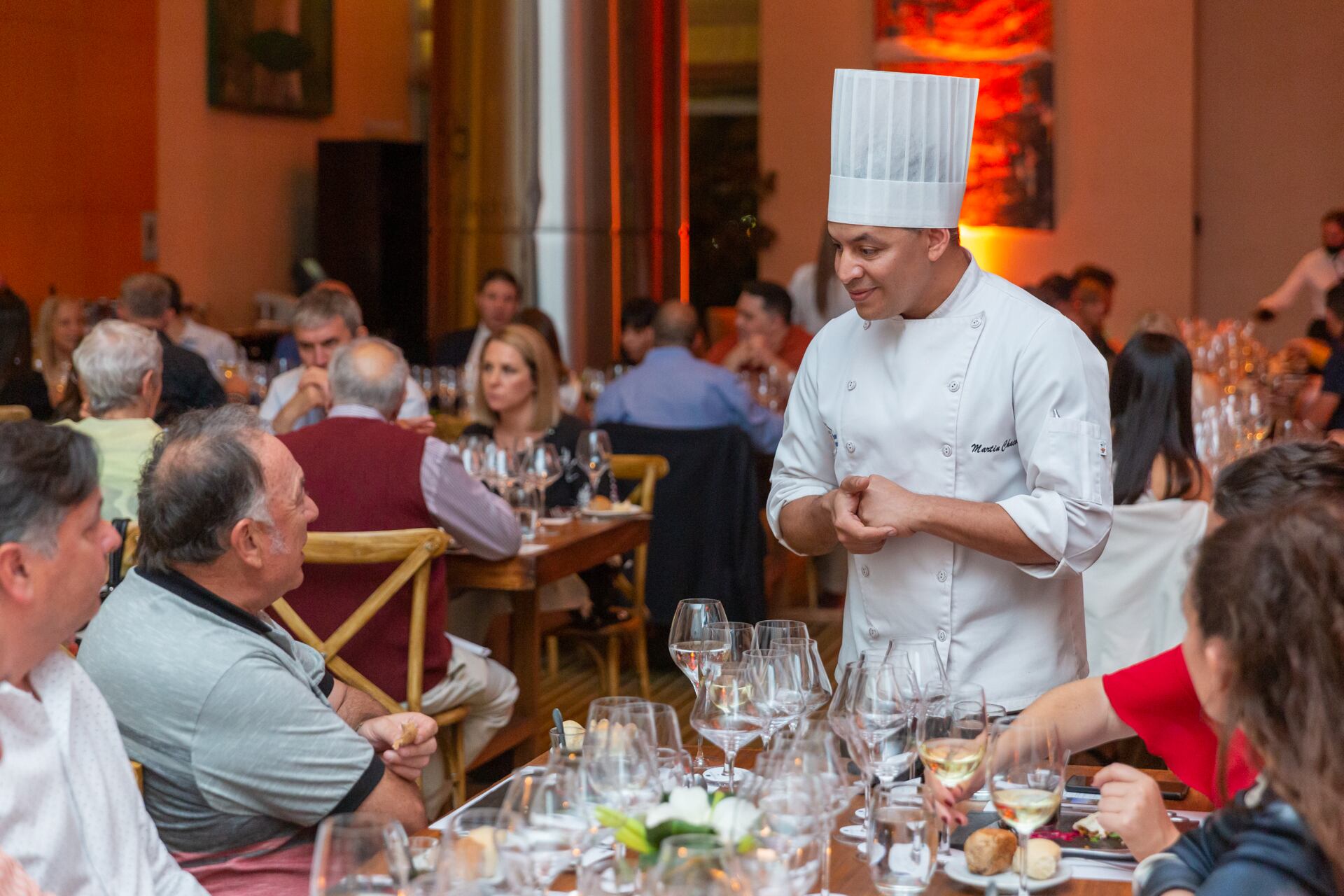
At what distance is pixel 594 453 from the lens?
480 centimetres

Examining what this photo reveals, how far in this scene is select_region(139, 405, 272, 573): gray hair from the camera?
201cm

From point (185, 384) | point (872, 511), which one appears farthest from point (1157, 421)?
point (185, 384)

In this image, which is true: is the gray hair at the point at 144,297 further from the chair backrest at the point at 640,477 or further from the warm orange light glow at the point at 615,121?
the warm orange light glow at the point at 615,121

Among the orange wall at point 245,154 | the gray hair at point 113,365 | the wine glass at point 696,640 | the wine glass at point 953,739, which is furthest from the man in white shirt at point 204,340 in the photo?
the wine glass at point 953,739

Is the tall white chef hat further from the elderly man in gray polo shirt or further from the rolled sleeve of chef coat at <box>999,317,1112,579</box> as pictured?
the elderly man in gray polo shirt

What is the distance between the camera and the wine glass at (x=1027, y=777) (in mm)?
1557

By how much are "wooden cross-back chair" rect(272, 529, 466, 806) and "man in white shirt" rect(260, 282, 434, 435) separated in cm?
133

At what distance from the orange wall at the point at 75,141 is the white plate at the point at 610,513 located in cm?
A: 519

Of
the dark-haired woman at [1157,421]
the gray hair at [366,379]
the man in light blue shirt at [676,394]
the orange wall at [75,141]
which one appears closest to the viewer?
the dark-haired woman at [1157,421]

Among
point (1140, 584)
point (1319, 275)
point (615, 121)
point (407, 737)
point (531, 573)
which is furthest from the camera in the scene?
point (1319, 275)

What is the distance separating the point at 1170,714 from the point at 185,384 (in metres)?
4.13

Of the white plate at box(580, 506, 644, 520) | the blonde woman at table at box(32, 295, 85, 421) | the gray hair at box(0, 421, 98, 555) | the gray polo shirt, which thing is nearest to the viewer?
the gray hair at box(0, 421, 98, 555)

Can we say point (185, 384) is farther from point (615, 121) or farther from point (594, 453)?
point (615, 121)

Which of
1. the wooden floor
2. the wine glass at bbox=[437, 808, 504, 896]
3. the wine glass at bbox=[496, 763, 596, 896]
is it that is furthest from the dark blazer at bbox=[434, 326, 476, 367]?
the wine glass at bbox=[437, 808, 504, 896]
